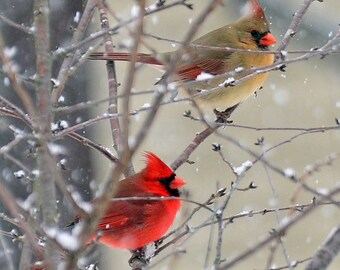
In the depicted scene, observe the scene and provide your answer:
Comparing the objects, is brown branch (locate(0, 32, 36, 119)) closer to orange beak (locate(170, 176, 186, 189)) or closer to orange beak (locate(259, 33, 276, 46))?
orange beak (locate(170, 176, 186, 189))

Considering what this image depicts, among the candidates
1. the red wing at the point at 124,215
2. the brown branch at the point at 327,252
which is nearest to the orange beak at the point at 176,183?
the red wing at the point at 124,215

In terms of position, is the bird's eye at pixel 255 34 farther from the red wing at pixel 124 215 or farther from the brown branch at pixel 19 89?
the brown branch at pixel 19 89

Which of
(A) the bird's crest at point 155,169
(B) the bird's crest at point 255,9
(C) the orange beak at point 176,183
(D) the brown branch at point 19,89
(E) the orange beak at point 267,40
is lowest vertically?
(D) the brown branch at point 19,89

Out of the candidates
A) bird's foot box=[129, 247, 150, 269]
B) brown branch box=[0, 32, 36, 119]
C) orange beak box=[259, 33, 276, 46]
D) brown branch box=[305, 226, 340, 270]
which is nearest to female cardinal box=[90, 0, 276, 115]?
orange beak box=[259, 33, 276, 46]

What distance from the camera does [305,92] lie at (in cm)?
554

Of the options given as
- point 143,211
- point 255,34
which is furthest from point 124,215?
point 255,34

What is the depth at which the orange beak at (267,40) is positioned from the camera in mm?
3451

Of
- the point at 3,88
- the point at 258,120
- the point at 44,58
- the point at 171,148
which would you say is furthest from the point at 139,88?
the point at 44,58

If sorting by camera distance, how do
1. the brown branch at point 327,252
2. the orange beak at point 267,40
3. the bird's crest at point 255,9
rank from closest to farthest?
the brown branch at point 327,252 → the bird's crest at point 255,9 → the orange beak at point 267,40

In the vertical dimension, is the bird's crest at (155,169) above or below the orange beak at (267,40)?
below

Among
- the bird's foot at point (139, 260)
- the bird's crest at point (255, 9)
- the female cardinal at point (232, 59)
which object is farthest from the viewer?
the female cardinal at point (232, 59)

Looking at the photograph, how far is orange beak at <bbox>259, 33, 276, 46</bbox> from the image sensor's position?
3.45 metres

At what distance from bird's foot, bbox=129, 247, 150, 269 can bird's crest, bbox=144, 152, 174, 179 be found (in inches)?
9.7

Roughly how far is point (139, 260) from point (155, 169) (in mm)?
322
